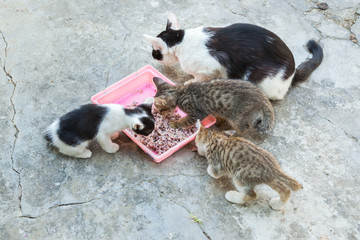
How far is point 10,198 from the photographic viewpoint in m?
2.82

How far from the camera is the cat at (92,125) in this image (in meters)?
2.82

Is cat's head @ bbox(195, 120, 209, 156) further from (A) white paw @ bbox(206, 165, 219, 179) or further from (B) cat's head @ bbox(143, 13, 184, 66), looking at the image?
(B) cat's head @ bbox(143, 13, 184, 66)

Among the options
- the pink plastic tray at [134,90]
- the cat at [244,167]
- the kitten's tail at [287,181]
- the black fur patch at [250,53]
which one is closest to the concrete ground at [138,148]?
the cat at [244,167]

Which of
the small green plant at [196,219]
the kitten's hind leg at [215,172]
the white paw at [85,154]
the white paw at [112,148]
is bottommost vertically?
the small green plant at [196,219]

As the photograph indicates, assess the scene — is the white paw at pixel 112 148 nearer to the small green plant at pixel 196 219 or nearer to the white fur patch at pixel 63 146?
the white fur patch at pixel 63 146

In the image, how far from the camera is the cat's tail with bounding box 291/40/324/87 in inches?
143

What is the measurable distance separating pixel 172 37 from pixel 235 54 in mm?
656

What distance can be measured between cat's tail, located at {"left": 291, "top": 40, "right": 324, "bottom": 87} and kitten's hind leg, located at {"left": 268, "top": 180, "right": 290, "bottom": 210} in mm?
1421

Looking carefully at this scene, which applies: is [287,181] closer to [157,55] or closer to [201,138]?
[201,138]

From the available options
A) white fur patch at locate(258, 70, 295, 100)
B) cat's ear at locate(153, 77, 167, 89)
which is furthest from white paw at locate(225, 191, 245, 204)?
cat's ear at locate(153, 77, 167, 89)

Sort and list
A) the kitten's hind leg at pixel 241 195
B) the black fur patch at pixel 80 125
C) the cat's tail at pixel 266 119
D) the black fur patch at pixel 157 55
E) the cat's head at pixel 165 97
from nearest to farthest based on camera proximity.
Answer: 1. the kitten's hind leg at pixel 241 195
2. the black fur patch at pixel 80 125
3. the cat's tail at pixel 266 119
4. the cat's head at pixel 165 97
5. the black fur patch at pixel 157 55

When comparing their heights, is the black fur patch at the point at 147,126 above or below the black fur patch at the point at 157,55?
below

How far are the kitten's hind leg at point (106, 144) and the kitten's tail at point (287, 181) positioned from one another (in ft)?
4.61

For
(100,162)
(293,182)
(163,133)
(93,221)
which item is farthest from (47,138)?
(293,182)
